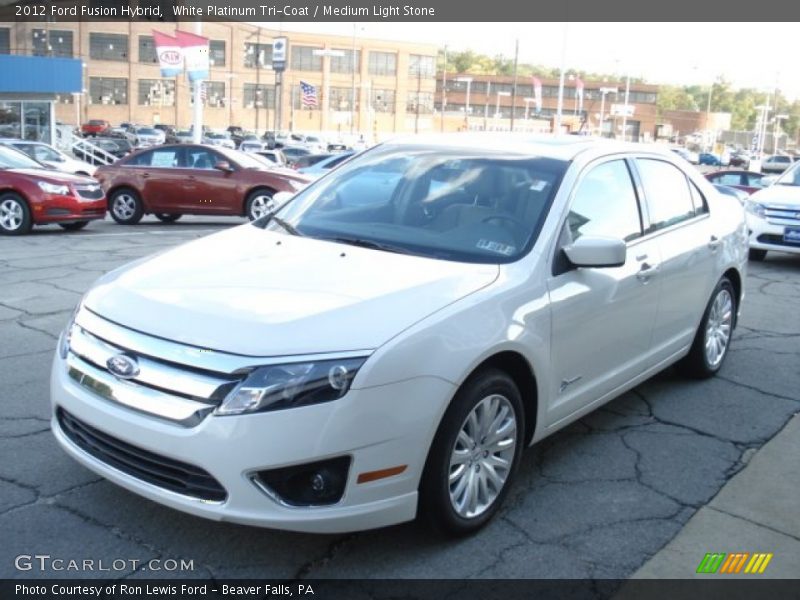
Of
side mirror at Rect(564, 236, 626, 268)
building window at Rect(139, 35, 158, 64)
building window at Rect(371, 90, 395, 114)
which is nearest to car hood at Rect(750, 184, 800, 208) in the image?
side mirror at Rect(564, 236, 626, 268)

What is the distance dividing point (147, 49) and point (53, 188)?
82766 mm

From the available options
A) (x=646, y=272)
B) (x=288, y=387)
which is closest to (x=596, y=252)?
(x=646, y=272)

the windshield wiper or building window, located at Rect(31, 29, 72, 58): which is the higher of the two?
building window, located at Rect(31, 29, 72, 58)

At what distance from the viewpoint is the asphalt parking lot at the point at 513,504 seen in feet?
11.0

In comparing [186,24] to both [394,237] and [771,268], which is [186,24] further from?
[394,237]

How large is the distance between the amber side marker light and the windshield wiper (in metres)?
1.19

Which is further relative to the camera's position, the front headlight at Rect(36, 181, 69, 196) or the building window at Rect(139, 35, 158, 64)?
the building window at Rect(139, 35, 158, 64)

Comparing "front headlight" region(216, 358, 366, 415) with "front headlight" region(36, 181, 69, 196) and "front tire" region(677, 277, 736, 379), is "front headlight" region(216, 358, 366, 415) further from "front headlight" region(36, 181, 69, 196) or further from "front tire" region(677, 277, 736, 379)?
"front headlight" region(36, 181, 69, 196)

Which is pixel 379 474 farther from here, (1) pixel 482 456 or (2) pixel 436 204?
(2) pixel 436 204

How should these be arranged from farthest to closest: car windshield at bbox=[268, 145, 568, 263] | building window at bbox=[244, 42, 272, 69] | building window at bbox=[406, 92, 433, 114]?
1. building window at bbox=[406, 92, 433, 114]
2. building window at bbox=[244, 42, 272, 69]
3. car windshield at bbox=[268, 145, 568, 263]

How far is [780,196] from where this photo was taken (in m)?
11.7

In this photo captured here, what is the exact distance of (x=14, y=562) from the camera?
3.23 meters

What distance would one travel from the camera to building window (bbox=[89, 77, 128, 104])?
88.4 metres

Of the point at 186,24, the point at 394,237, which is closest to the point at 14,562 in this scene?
the point at 394,237
